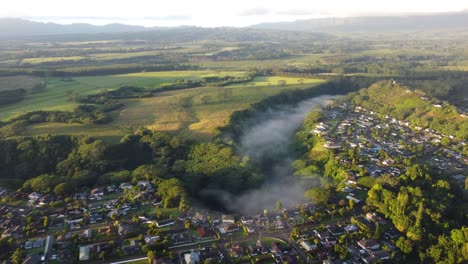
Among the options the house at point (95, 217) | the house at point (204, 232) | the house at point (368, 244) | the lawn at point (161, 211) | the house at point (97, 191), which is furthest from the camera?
the house at point (97, 191)

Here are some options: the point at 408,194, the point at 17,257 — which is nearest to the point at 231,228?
the point at 17,257

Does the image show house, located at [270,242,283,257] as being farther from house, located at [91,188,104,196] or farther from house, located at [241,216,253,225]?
house, located at [91,188,104,196]

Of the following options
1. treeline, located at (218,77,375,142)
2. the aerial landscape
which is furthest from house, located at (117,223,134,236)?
treeline, located at (218,77,375,142)

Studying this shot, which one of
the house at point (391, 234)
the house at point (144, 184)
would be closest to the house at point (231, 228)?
the house at point (144, 184)

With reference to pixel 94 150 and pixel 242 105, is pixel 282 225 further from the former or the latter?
pixel 242 105

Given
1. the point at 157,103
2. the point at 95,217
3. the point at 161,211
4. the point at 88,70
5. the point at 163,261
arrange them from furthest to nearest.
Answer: the point at 88,70
the point at 157,103
the point at 161,211
the point at 95,217
the point at 163,261

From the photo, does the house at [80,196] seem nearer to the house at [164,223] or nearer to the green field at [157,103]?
the house at [164,223]

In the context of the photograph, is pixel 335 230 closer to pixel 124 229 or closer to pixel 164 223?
pixel 164 223

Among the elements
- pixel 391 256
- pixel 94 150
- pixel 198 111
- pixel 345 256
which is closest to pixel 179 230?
pixel 345 256
